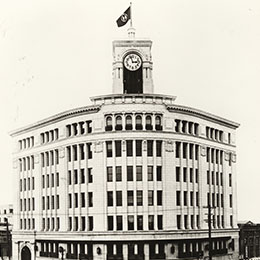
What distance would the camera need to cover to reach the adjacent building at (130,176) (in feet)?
154

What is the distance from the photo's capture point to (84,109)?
160 ft

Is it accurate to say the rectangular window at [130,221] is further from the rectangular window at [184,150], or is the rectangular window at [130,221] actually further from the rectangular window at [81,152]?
the rectangular window at [184,150]

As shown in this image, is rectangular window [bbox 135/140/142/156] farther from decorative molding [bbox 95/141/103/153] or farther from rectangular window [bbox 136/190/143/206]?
rectangular window [bbox 136/190/143/206]

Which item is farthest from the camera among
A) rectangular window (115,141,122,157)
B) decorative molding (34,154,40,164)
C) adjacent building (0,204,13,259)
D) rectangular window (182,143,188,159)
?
adjacent building (0,204,13,259)

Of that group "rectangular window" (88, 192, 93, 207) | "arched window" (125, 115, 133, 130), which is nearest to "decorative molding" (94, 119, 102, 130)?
"arched window" (125, 115, 133, 130)

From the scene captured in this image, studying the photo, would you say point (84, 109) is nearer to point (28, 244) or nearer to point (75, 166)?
point (75, 166)

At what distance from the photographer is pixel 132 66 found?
170 ft

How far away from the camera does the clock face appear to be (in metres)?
51.5

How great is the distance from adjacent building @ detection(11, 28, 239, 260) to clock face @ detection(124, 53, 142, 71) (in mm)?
88

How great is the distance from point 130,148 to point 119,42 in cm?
982

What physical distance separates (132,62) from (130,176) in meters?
11.0

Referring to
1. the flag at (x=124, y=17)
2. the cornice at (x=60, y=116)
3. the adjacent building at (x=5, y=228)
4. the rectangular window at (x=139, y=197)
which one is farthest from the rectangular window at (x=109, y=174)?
the adjacent building at (x=5, y=228)

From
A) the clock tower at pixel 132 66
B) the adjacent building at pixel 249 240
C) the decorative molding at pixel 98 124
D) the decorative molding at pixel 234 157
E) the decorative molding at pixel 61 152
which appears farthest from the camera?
the adjacent building at pixel 249 240

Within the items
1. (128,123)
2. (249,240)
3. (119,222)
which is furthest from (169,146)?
(249,240)
